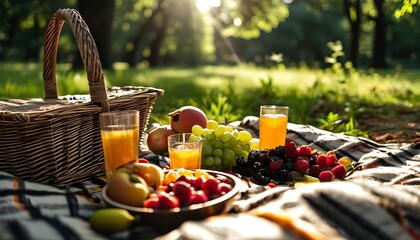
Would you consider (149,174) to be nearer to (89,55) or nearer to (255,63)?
(89,55)

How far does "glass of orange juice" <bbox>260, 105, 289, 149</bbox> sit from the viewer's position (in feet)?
9.90

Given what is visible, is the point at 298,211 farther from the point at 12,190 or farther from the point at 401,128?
the point at 401,128

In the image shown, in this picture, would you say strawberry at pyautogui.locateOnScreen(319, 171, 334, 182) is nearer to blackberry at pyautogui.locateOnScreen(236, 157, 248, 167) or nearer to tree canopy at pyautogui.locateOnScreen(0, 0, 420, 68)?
blackberry at pyautogui.locateOnScreen(236, 157, 248, 167)

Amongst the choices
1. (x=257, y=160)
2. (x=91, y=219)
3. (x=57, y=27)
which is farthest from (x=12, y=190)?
(x=257, y=160)

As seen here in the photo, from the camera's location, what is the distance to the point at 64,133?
2.37 meters

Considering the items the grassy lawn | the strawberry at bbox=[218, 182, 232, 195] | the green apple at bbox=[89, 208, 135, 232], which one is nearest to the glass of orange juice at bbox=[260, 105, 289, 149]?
the strawberry at bbox=[218, 182, 232, 195]

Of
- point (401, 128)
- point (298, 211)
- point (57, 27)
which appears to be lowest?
point (401, 128)

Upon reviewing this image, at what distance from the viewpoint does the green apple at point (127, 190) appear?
1.89 m

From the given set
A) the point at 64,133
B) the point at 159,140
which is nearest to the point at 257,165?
the point at 159,140

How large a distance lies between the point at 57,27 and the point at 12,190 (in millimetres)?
1124

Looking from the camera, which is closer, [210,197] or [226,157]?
[210,197]

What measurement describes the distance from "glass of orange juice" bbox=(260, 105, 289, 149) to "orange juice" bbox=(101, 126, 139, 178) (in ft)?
3.38

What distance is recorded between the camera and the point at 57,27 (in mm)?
2816

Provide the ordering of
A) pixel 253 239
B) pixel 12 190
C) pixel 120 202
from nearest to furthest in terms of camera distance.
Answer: pixel 253 239, pixel 120 202, pixel 12 190
